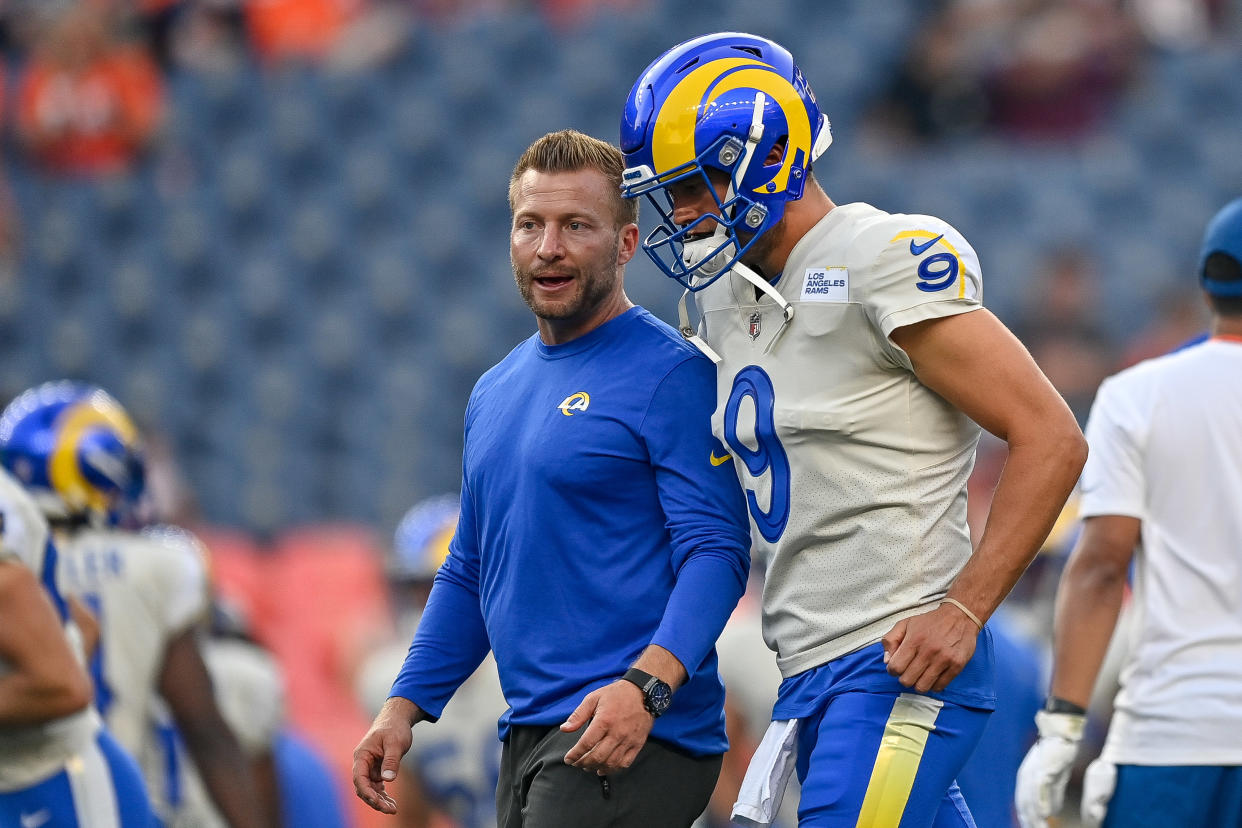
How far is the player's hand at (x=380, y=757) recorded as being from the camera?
3.00m

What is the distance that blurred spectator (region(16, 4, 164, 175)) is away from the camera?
9.80 metres

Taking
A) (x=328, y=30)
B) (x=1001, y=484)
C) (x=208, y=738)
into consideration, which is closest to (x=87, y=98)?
(x=328, y=30)

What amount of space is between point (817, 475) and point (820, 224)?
0.43m

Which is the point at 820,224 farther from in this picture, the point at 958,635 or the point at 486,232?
the point at 486,232

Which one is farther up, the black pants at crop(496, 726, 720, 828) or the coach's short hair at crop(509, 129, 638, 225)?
the coach's short hair at crop(509, 129, 638, 225)

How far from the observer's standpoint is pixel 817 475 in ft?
9.13

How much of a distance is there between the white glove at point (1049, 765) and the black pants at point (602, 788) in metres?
0.90

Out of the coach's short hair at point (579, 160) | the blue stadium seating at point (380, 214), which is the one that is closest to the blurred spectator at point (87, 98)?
the blue stadium seating at point (380, 214)

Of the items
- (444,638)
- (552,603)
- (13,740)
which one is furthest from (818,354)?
(13,740)

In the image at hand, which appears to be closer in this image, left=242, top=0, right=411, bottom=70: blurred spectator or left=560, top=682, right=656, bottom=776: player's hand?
left=560, top=682, right=656, bottom=776: player's hand

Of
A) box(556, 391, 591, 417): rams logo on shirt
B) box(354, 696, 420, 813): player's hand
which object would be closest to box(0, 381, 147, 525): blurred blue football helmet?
box(354, 696, 420, 813): player's hand

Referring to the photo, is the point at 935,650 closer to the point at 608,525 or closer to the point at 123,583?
the point at 608,525

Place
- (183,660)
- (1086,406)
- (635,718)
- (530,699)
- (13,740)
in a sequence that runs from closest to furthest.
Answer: (635,718), (530,699), (13,740), (183,660), (1086,406)

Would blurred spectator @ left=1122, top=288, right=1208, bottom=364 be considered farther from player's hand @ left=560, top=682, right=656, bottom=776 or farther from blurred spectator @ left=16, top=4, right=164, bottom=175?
player's hand @ left=560, top=682, right=656, bottom=776
